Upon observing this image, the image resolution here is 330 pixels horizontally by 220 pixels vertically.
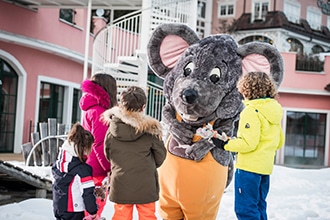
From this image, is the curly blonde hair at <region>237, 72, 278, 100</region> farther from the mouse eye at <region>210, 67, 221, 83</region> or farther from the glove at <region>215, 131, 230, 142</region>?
the glove at <region>215, 131, 230, 142</region>

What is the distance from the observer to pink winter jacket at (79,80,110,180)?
13.2 feet

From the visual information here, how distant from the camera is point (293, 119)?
66.5 ft

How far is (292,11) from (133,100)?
2844cm

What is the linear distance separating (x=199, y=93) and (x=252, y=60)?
2.22ft

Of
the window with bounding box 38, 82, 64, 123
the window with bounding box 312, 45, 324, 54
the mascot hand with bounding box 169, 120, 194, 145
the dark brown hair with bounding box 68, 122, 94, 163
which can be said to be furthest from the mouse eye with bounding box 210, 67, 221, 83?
the window with bounding box 312, 45, 324, 54

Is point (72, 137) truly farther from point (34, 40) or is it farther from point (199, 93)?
point (34, 40)

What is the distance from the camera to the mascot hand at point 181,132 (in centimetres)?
373

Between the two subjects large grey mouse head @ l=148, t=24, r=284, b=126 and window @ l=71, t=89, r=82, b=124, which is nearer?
large grey mouse head @ l=148, t=24, r=284, b=126

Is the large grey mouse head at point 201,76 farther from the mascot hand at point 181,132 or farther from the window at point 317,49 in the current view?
the window at point 317,49

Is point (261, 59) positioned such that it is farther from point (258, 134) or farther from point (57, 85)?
point (57, 85)

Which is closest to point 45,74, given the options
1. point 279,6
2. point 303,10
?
point 279,6

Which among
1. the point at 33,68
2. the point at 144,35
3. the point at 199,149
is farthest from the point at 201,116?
the point at 33,68

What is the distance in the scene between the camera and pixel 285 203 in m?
6.34

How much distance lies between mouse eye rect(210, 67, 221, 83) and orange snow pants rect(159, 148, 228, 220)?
585 millimetres
